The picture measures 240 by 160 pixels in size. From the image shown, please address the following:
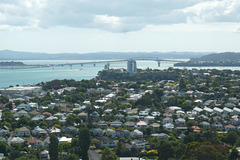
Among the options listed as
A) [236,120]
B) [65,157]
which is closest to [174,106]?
[236,120]

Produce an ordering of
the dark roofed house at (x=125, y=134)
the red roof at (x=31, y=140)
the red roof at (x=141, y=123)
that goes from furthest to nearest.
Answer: the red roof at (x=141, y=123)
the dark roofed house at (x=125, y=134)
the red roof at (x=31, y=140)

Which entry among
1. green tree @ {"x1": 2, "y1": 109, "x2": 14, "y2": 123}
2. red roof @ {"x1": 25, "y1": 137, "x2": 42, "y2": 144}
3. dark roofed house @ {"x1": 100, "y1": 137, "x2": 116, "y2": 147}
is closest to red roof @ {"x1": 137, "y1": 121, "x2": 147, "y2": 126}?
dark roofed house @ {"x1": 100, "y1": 137, "x2": 116, "y2": 147}

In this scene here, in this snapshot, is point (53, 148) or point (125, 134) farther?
point (125, 134)

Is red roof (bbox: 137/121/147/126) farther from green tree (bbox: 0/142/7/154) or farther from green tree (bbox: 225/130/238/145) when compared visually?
green tree (bbox: 0/142/7/154)

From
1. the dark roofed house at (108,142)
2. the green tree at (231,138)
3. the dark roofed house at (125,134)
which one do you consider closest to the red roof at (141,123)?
the dark roofed house at (125,134)

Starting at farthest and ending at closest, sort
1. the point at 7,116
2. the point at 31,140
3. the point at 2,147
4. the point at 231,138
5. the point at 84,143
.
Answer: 1. the point at 7,116
2. the point at 31,140
3. the point at 231,138
4. the point at 2,147
5. the point at 84,143

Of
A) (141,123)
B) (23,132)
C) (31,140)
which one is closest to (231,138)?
(141,123)

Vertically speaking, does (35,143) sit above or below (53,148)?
below

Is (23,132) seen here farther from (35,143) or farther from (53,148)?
(53,148)

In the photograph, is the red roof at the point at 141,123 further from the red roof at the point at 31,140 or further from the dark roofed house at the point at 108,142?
the red roof at the point at 31,140

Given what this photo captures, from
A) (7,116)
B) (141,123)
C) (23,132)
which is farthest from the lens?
(7,116)

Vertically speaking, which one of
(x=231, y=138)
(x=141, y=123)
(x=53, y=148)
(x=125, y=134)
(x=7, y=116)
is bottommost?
(x=125, y=134)
